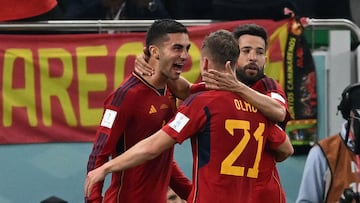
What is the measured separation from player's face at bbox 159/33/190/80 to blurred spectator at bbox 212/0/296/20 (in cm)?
233

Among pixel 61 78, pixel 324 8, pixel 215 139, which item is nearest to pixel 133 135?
pixel 215 139

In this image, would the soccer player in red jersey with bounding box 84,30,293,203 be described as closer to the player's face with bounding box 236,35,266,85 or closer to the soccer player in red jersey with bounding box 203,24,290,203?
the soccer player in red jersey with bounding box 203,24,290,203

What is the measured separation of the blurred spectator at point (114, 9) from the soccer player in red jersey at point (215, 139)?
333 cm

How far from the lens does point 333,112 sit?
9.27 meters

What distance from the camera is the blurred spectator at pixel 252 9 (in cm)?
921

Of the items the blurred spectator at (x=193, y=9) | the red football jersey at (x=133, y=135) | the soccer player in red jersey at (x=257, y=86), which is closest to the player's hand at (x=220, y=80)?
the soccer player in red jersey at (x=257, y=86)

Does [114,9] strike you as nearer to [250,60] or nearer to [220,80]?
[250,60]

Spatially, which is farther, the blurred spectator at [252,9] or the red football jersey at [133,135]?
the blurred spectator at [252,9]

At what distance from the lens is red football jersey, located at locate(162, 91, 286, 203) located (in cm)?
639

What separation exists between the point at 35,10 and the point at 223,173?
123 inches

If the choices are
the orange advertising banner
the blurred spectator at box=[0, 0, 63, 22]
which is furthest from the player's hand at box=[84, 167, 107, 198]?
the blurred spectator at box=[0, 0, 63, 22]

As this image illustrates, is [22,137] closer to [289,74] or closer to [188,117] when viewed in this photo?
[289,74]

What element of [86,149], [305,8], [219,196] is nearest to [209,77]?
[219,196]

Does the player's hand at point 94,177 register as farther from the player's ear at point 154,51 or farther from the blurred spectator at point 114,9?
the blurred spectator at point 114,9
